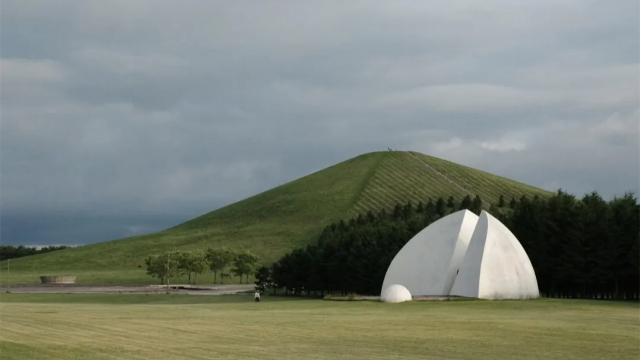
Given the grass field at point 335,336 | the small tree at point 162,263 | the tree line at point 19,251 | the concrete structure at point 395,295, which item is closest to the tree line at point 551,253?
the concrete structure at point 395,295

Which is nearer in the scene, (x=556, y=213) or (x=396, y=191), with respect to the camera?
(x=556, y=213)

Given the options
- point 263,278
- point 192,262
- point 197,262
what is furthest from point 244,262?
point 263,278

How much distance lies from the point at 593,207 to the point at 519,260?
8463mm

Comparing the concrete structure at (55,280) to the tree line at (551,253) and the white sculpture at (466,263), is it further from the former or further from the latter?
the white sculpture at (466,263)

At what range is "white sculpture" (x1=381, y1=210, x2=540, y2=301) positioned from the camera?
176 ft

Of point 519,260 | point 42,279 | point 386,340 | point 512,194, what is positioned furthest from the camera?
point 512,194

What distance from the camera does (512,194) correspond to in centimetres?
15312

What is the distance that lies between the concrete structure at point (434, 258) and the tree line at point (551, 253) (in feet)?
22.6

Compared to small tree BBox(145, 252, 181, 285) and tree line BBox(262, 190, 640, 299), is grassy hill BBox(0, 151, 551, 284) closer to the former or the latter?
small tree BBox(145, 252, 181, 285)

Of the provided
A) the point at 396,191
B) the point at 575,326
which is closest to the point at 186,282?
the point at 396,191

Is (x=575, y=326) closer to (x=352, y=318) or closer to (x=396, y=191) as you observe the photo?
(x=352, y=318)

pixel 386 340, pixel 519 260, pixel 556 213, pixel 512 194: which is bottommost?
pixel 386 340

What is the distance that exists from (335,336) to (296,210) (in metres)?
131

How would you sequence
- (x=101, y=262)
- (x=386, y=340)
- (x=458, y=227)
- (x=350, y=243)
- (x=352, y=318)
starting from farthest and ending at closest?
(x=101, y=262)
(x=350, y=243)
(x=458, y=227)
(x=352, y=318)
(x=386, y=340)
